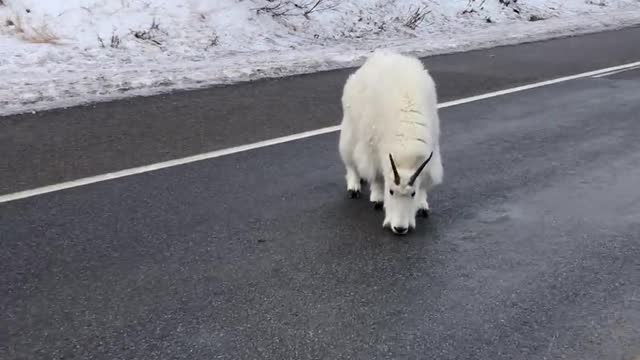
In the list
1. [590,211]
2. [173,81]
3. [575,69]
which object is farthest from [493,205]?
[575,69]

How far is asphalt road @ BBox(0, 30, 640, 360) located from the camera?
13.5ft

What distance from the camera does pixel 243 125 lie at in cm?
877

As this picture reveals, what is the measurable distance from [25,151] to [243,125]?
2.47 metres

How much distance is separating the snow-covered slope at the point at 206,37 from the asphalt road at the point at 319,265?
397 cm

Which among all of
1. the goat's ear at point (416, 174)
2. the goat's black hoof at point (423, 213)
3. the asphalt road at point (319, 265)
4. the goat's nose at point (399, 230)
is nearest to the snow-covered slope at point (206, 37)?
the asphalt road at point (319, 265)

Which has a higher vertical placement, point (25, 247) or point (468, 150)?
point (25, 247)

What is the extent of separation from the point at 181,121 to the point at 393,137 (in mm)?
4139

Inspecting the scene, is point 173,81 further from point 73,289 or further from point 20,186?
point 73,289

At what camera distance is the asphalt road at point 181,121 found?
7.28m

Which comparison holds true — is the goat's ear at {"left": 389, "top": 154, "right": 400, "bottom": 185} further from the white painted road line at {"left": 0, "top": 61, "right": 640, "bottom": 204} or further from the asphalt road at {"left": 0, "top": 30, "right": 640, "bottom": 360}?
the white painted road line at {"left": 0, "top": 61, "right": 640, "bottom": 204}

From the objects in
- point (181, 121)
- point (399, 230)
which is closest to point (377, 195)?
point (399, 230)

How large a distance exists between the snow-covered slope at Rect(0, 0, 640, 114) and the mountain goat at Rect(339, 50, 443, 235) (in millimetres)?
4869

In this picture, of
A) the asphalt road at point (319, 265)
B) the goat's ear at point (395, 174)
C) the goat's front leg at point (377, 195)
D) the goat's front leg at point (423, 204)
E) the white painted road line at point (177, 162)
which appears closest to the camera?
the asphalt road at point (319, 265)

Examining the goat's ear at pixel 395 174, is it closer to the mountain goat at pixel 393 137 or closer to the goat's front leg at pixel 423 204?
the mountain goat at pixel 393 137
